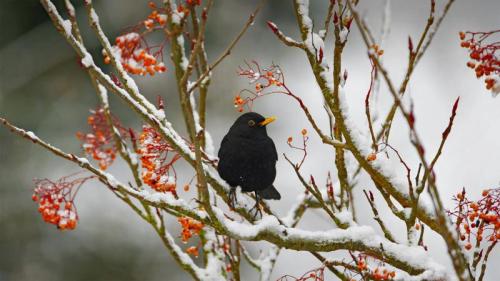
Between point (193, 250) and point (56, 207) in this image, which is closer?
point (56, 207)

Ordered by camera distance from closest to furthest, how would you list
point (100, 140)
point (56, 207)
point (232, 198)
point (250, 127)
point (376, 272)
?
point (376, 272)
point (56, 207)
point (232, 198)
point (100, 140)
point (250, 127)

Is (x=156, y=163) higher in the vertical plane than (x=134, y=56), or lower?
lower

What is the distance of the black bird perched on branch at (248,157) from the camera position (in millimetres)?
3699

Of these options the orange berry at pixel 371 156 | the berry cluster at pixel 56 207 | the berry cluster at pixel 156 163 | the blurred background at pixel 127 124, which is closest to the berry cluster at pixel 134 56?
the berry cluster at pixel 156 163

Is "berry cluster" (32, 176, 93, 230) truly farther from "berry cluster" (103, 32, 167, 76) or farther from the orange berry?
the orange berry

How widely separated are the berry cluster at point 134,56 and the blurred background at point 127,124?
4886 mm

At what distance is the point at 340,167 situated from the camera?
277cm

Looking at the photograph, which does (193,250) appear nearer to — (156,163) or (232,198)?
(232,198)

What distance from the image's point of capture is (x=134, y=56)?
8.18 ft

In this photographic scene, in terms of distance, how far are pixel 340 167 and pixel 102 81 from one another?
1.09 meters

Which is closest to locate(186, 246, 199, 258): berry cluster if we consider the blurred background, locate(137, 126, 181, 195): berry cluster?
locate(137, 126, 181, 195): berry cluster

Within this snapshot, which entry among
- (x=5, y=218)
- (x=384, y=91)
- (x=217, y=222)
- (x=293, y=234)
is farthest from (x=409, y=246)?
(x=5, y=218)

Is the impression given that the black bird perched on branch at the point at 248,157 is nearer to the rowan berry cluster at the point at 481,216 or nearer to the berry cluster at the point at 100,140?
the berry cluster at the point at 100,140

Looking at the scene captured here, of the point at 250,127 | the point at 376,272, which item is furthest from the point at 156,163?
the point at 250,127
